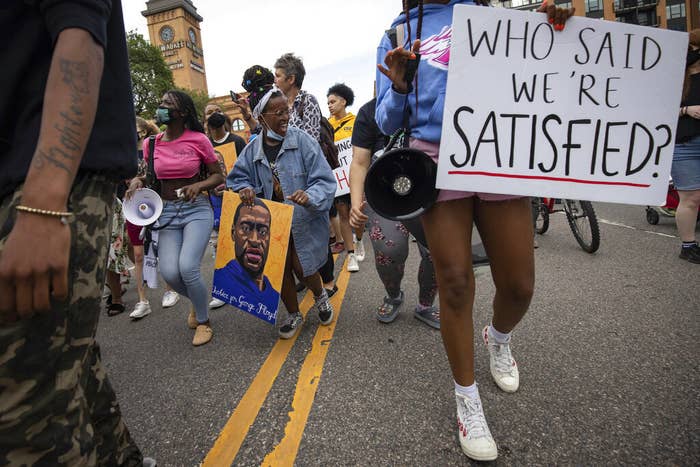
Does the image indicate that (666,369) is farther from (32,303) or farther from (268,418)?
(32,303)

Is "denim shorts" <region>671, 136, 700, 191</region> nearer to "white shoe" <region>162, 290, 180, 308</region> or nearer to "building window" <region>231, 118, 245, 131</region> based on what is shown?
"white shoe" <region>162, 290, 180, 308</region>

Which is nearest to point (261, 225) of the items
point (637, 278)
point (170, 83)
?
point (637, 278)

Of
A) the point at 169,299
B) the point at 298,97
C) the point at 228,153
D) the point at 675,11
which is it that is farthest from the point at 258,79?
the point at 675,11

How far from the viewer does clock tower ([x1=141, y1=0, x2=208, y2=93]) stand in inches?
2509

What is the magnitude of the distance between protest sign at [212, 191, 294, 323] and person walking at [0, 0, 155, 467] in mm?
1617

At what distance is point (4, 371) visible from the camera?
84 cm

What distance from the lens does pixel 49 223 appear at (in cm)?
85

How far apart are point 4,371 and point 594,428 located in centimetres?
207

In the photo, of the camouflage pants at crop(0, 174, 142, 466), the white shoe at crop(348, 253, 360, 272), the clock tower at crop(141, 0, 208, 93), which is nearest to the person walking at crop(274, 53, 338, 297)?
the white shoe at crop(348, 253, 360, 272)

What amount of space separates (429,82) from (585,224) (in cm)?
381

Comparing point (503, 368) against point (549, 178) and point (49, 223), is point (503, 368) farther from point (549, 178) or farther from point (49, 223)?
point (49, 223)

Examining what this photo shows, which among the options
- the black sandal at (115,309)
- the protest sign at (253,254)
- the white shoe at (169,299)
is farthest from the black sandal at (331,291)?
the black sandal at (115,309)

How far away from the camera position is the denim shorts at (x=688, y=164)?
356cm

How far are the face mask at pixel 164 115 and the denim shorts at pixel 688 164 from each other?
466cm
